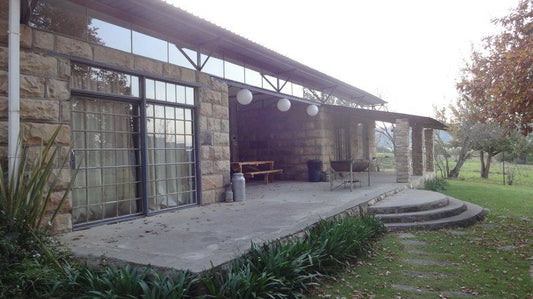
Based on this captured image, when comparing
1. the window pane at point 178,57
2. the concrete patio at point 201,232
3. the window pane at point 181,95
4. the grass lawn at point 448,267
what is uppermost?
the window pane at point 178,57

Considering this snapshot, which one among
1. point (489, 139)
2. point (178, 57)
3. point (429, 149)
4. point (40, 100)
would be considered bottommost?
point (429, 149)

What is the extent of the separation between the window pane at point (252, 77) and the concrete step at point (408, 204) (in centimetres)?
416

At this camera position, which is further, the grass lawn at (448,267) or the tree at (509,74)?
the tree at (509,74)

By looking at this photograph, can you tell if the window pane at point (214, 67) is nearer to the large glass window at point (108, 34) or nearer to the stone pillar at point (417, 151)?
the large glass window at point (108, 34)

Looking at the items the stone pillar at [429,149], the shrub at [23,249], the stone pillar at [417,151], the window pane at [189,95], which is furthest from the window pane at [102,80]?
the stone pillar at [429,149]

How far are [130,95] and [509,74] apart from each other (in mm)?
6395

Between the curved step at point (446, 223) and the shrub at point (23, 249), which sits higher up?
the shrub at point (23, 249)

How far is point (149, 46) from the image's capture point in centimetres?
602

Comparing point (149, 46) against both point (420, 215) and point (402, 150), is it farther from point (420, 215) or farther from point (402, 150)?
point (402, 150)

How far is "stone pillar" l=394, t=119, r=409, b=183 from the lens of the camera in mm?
10109

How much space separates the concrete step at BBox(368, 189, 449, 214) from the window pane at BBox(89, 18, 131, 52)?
5387 mm

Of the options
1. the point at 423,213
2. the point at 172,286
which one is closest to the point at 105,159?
the point at 172,286

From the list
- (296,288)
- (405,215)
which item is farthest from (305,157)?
(296,288)

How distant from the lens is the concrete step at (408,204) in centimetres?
664
